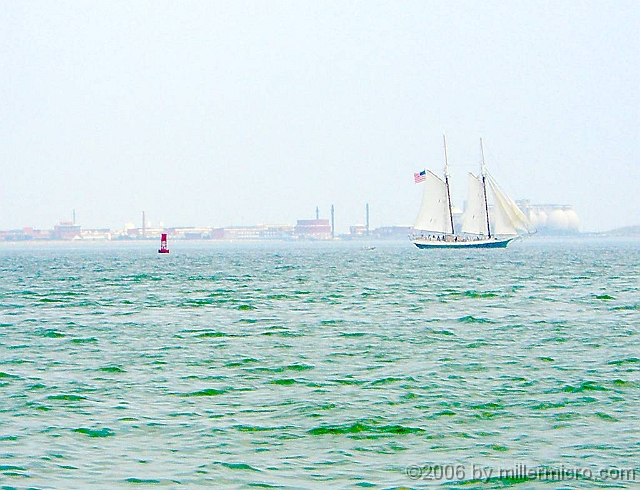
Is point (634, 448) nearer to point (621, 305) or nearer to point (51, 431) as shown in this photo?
point (51, 431)

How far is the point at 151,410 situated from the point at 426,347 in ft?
36.4

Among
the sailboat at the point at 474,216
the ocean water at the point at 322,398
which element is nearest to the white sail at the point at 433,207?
the sailboat at the point at 474,216

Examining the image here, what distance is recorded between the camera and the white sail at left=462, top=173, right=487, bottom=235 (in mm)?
160125

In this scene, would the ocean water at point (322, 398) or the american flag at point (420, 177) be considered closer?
the ocean water at point (322, 398)

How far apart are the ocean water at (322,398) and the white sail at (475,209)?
11955 centimetres

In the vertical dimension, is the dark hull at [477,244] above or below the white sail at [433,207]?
below

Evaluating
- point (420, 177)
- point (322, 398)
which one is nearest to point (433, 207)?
point (420, 177)

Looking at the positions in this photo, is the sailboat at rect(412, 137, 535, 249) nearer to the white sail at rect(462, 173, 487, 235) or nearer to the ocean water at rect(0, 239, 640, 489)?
the white sail at rect(462, 173, 487, 235)

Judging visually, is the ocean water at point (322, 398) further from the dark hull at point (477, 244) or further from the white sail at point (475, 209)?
the dark hull at point (477, 244)

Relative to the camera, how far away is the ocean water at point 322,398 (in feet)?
48.3

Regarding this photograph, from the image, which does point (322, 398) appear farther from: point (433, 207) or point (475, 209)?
point (475, 209)

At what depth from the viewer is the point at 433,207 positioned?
156500 mm

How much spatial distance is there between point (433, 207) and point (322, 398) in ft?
451

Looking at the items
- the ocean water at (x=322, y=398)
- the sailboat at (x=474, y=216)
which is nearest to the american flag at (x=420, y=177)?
the sailboat at (x=474, y=216)
